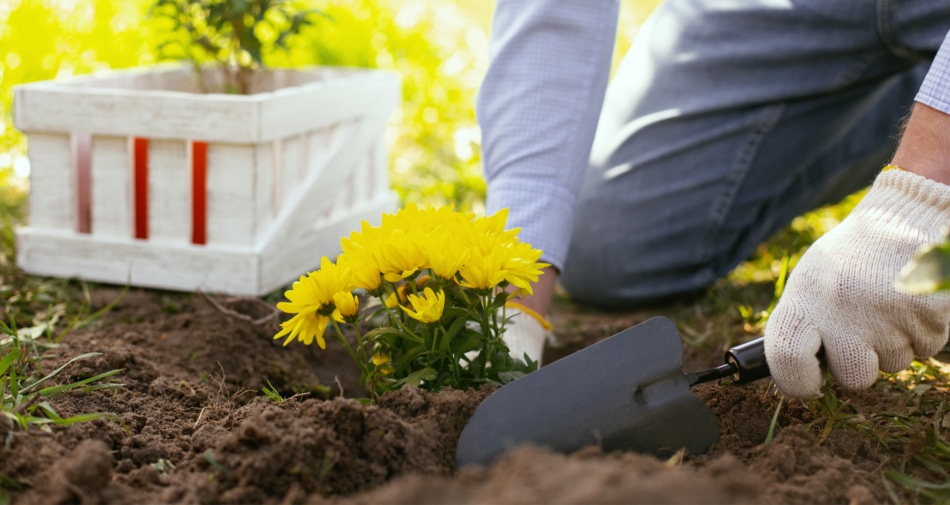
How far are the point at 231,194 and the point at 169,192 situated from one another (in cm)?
17

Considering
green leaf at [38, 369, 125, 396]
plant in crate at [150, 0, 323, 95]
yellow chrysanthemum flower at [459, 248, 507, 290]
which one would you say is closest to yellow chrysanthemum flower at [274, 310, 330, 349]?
yellow chrysanthemum flower at [459, 248, 507, 290]

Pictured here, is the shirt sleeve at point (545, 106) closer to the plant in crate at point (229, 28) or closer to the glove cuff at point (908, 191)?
the glove cuff at point (908, 191)

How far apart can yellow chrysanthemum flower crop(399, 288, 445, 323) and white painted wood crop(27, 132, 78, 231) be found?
1313 mm

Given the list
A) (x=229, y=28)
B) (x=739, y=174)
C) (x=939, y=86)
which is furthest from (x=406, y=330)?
(x=229, y=28)

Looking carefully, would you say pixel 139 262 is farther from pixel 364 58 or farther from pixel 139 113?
pixel 364 58

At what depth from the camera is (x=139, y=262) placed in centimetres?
215

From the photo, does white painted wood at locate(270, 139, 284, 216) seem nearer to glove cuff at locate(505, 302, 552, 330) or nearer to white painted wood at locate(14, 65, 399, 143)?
white painted wood at locate(14, 65, 399, 143)

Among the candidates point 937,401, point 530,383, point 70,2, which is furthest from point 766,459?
point 70,2

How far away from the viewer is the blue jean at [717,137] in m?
2.25

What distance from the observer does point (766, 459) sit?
1.14m

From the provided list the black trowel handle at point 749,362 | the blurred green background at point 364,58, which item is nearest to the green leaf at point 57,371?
the black trowel handle at point 749,362

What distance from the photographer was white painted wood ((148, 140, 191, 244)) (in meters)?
2.10

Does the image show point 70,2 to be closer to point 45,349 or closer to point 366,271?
point 45,349

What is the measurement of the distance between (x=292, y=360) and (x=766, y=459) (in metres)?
1.02
